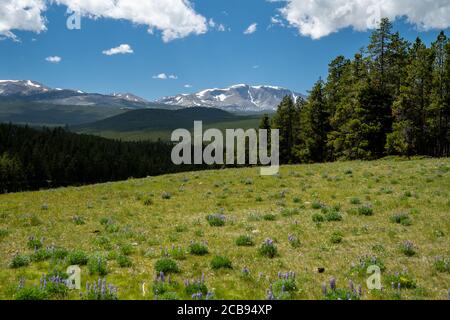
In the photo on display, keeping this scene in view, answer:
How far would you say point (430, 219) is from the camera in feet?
46.8

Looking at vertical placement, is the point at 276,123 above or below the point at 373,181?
above

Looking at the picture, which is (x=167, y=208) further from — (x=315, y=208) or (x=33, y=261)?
(x=33, y=261)

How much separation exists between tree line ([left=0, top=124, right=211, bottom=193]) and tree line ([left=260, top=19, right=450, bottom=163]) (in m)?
113

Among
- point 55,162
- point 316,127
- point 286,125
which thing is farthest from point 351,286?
point 55,162

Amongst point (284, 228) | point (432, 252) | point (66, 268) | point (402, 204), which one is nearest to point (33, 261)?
point (66, 268)

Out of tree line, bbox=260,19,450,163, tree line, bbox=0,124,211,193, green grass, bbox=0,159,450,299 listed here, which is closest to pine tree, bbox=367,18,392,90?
tree line, bbox=260,19,450,163

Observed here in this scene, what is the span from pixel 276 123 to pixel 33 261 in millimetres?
71265

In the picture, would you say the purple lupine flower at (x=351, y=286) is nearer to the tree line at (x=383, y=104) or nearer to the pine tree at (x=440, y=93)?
the tree line at (x=383, y=104)

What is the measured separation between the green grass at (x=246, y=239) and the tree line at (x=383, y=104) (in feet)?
111

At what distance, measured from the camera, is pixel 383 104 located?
193 ft

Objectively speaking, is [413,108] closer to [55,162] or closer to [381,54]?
[381,54]

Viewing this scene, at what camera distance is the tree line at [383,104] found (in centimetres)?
5394

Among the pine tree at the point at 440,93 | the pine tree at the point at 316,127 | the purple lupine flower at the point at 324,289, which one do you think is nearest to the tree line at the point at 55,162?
the pine tree at the point at 316,127

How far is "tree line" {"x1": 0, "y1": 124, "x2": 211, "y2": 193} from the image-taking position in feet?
430
